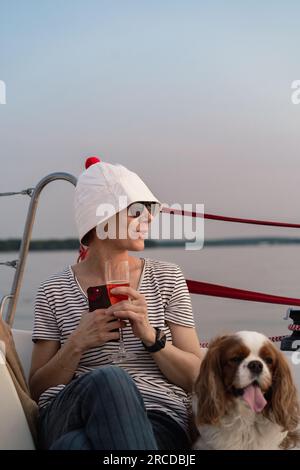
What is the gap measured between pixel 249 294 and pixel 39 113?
754cm

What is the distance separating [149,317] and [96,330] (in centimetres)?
22

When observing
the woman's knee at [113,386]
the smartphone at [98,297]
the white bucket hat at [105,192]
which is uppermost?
the white bucket hat at [105,192]

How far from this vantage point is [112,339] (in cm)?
215

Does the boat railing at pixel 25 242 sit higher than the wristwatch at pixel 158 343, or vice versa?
the boat railing at pixel 25 242

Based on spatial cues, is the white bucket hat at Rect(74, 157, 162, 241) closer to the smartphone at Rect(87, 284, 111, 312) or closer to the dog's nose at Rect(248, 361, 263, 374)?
the smartphone at Rect(87, 284, 111, 312)

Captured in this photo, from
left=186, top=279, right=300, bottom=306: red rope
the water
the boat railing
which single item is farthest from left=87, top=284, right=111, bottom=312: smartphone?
the water

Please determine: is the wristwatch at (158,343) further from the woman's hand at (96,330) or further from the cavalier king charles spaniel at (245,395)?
the cavalier king charles spaniel at (245,395)

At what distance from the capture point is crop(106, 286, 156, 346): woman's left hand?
2078mm

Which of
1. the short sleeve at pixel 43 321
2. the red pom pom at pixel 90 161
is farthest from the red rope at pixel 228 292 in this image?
the short sleeve at pixel 43 321

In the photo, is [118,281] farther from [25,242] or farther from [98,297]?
[25,242]

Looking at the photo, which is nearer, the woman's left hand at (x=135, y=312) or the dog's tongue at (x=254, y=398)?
the dog's tongue at (x=254, y=398)

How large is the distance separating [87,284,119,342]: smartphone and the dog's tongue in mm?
436

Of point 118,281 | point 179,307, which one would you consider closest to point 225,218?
point 179,307

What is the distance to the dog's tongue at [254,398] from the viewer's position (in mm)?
1870
